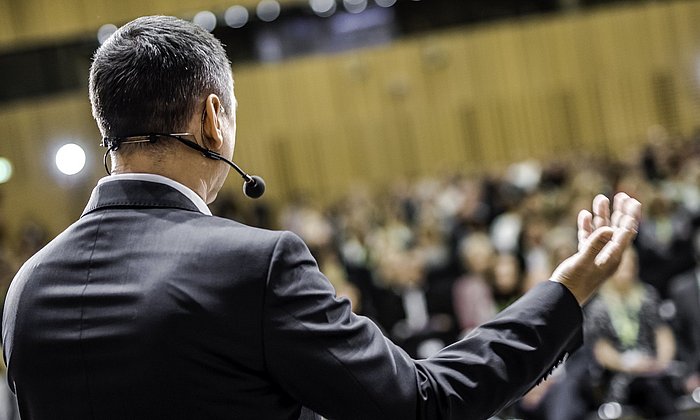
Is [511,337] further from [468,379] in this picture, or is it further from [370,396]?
[370,396]

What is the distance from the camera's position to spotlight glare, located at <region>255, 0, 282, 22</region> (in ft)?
37.6

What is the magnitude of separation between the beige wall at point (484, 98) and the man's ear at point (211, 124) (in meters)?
11.3

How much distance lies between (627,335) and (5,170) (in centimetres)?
618

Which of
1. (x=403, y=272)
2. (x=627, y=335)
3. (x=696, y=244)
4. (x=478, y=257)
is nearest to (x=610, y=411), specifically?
(x=627, y=335)

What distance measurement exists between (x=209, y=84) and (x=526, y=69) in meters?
12.3

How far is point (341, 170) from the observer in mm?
12883

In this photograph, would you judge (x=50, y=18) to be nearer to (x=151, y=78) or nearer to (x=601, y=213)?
(x=151, y=78)

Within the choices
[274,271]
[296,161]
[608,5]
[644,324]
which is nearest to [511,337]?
[274,271]

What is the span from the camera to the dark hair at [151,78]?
111 cm

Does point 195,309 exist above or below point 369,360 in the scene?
above

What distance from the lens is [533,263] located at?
607 cm

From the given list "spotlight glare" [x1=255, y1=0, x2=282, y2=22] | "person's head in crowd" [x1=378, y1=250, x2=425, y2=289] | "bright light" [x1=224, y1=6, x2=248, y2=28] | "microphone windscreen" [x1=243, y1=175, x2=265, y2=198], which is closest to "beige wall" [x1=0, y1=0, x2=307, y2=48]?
"bright light" [x1=224, y1=6, x2=248, y2=28]

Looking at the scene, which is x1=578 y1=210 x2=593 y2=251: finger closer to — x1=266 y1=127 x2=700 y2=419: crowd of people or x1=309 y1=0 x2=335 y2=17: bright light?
x1=266 y1=127 x2=700 y2=419: crowd of people

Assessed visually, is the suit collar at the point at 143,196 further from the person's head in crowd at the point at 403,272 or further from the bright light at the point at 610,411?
→ the person's head in crowd at the point at 403,272
